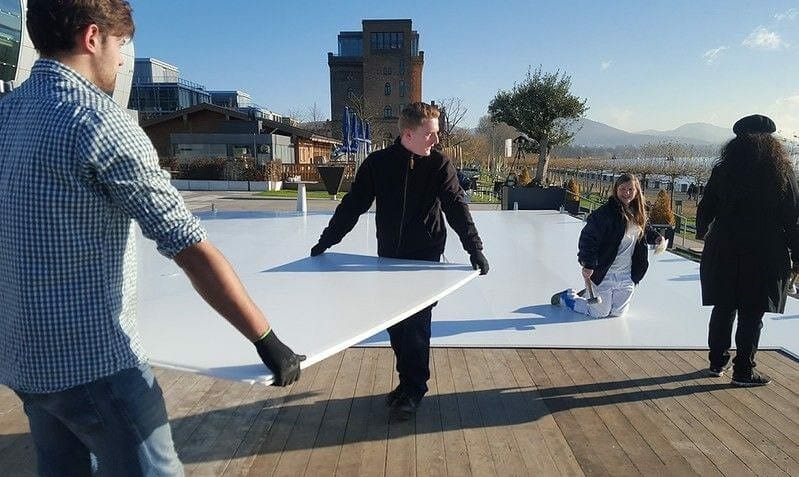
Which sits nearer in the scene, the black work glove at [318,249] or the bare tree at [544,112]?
the black work glove at [318,249]

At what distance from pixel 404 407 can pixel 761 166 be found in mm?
2391

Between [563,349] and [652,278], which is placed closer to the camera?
[563,349]

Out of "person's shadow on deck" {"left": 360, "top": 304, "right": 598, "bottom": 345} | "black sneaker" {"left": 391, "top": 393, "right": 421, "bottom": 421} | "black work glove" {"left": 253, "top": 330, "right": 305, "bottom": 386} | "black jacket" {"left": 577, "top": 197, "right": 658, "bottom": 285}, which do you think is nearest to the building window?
"person's shadow on deck" {"left": 360, "top": 304, "right": 598, "bottom": 345}

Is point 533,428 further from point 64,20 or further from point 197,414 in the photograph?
point 64,20

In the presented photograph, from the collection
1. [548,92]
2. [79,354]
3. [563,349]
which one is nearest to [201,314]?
[79,354]

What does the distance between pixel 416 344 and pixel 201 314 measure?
3.79 ft

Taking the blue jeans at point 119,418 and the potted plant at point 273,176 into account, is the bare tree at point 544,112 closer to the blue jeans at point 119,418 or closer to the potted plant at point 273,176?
the potted plant at point 273,176

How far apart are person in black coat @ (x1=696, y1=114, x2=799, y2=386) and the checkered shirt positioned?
9.86 ft

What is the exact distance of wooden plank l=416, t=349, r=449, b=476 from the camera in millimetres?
2170

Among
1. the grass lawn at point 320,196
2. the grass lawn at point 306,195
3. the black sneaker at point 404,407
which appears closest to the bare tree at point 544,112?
the grass lawn at point 320,196

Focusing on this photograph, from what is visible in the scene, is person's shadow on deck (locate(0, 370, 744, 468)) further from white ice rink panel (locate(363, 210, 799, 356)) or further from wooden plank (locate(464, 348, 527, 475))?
white ice rink panel (locate(363, 210, 799, 356))

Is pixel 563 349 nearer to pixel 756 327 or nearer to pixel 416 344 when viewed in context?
pixel 756 327

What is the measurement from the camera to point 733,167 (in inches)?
115

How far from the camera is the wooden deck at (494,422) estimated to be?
219 cm
